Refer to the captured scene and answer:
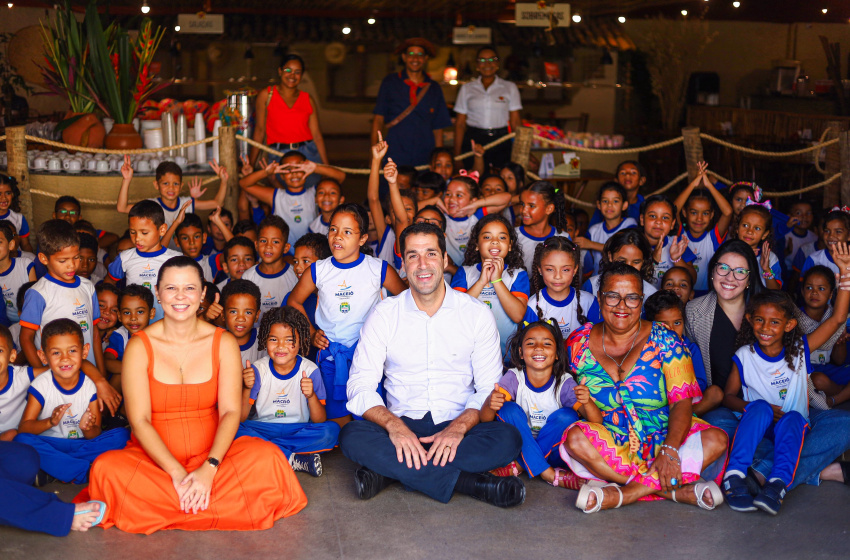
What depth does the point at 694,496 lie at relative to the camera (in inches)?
129

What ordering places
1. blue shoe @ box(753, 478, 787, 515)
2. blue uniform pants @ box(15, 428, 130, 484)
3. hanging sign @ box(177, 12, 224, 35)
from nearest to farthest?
blue shoe @ box(753, 478, 787, 515), blue uniform pants @ box(15, 428, 130, 484), hanging sign @ box(177, 12, 224, 35)

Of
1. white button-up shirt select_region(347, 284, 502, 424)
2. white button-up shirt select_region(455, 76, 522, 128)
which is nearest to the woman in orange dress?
white button-up shirt select_region(347, 284, 502, 424)

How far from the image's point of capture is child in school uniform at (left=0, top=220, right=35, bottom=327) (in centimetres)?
435

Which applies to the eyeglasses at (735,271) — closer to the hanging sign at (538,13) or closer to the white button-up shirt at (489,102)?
the white button-up shirt at (489,102)

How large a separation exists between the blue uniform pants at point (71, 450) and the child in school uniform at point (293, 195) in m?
2.24

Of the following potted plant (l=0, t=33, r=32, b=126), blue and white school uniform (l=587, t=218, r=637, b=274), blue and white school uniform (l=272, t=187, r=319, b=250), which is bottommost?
blue and white school uniform (l=587, t=218, r=637, b=274)

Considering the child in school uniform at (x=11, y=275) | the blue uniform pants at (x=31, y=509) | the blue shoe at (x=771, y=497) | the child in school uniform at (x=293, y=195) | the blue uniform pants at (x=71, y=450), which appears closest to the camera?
the blue uniform pants at (x=31, y=509)

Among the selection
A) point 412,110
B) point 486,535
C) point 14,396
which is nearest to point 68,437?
point 14,396

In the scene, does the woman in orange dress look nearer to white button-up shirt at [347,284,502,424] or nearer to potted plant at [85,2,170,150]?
white button-up shirt at [347,284,502,424]

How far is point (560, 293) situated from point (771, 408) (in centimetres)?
111

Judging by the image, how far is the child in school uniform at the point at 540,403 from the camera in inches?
136

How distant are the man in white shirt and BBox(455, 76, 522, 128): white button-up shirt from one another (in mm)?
3867

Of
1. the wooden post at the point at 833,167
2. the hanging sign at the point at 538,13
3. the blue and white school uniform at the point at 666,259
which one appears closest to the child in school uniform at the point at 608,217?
the blue and white school uniform at the point at 666,259

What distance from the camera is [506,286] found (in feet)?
13.8
